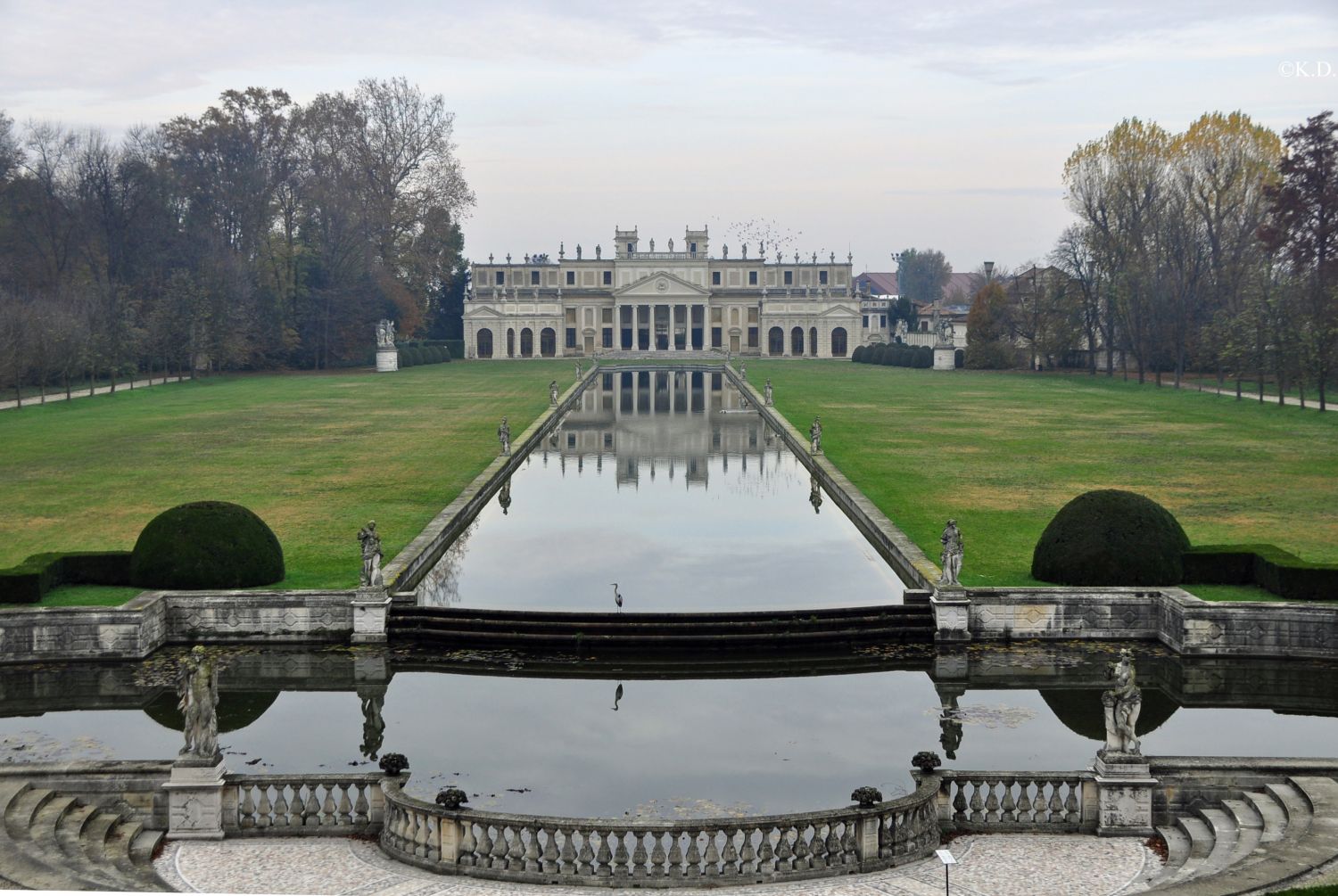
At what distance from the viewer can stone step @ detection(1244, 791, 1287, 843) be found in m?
13.1

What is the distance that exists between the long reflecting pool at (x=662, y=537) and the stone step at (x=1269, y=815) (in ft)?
34.0

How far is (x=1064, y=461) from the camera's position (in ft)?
135

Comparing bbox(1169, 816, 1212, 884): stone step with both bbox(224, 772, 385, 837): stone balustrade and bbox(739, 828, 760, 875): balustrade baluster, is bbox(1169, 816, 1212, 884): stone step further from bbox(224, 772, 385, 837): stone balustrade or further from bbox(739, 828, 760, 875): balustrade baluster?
bbox(224, 772, 385, 837): stone balustrade

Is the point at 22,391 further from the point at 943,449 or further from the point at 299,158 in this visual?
the point at 943,449

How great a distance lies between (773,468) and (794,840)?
31035mm

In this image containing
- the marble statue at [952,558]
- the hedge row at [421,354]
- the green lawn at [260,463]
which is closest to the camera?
the marble statue at [952,558]

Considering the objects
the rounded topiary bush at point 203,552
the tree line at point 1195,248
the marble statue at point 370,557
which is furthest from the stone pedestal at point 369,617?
the tree line at point 1195,248

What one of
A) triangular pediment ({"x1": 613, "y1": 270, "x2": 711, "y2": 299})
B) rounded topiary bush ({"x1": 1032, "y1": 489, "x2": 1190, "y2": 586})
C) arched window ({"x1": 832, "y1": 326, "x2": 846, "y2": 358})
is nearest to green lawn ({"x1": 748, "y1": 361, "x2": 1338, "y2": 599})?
rounded topiary bush ({"x1": 1032, "y1": 489, "x2": 1190, "y2": 586})

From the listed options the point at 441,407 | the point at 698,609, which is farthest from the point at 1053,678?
the point at 441,407

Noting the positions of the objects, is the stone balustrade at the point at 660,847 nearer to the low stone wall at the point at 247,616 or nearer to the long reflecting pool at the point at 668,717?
the long reflecting pool at the point at 668,717

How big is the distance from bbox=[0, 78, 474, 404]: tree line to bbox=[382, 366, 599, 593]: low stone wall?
32.1 m

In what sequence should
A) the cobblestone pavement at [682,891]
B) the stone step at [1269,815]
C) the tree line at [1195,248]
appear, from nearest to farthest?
1. the cobblestone pavement at [682,891]
2. the stone step at [1269,815]
3. the tree line at [1195,248]

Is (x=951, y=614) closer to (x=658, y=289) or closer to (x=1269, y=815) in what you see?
(x=1269, y=815)

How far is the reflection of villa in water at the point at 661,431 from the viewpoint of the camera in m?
45.9
